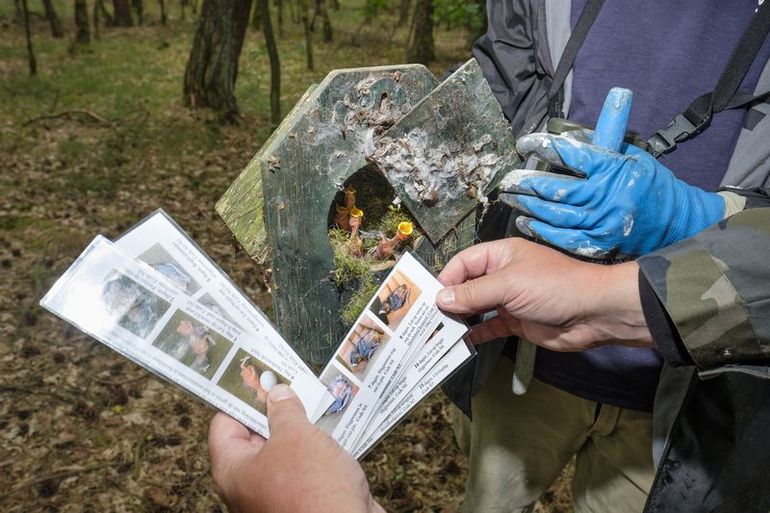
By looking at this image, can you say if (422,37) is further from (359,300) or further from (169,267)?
(169,267)

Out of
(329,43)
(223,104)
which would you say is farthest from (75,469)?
(329,43)

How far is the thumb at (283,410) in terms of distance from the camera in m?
1.36

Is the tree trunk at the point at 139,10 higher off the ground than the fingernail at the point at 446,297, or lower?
lower

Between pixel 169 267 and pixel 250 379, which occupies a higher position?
pixel 169 267

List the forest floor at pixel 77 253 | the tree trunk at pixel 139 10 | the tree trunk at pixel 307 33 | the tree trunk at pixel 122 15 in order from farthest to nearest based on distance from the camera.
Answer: the tree trunk at pixel 139 10 < the tree trunk at pixel 122 15 < the tree trunk at pixel 307 33 < the forest floor at pixel 77 253

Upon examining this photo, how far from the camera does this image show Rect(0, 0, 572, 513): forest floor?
3.13 metres

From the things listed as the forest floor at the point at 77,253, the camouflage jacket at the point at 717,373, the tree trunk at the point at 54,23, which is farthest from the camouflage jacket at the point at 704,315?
the tree trunk at the point at 54,23

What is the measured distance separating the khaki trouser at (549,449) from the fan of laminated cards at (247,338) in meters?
0.60

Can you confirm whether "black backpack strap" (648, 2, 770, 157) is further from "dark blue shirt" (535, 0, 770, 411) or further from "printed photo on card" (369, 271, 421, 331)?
"printed photo on card" (369, 271, 421, 331)

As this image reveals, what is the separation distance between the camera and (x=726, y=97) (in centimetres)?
149

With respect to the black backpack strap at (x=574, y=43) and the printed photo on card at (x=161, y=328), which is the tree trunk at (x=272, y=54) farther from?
the printed photo on card at (x=161, y=328)

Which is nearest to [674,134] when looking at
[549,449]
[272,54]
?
[549,449]

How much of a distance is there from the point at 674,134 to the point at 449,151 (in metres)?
0.64

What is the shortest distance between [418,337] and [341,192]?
536mm
